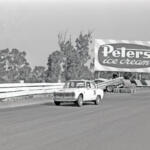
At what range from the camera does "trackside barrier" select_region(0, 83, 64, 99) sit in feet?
77.9

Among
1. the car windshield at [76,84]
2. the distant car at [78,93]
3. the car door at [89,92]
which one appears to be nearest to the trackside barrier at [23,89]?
the distant car at [78,93]

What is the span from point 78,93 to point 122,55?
39253 mm

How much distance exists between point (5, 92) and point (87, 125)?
1076 centimetres

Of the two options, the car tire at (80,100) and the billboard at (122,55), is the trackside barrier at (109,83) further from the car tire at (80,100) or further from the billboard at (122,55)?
the car tire at (80,100)

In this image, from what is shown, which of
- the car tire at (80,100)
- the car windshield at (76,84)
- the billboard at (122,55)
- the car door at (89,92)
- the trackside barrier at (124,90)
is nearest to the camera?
the car tire at (80,100)

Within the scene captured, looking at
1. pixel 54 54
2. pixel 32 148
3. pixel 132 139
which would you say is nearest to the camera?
pixel 32 148

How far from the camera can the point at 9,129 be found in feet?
40.3

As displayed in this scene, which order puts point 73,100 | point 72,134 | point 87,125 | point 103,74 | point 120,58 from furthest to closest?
1. point 103,74
2. point 120,58
3. point 73,100
4. point 87,125
5. point 72,134

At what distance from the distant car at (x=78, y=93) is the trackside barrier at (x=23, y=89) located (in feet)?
8.61

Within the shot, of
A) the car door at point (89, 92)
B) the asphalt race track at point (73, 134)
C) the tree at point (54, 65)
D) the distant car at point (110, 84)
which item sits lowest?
the asphalt race track at point (73, 134)

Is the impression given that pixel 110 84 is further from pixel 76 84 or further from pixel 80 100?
pixel 80 100

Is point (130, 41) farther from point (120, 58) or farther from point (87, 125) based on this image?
point (87, 125)

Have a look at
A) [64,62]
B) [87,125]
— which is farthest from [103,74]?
[87,125]

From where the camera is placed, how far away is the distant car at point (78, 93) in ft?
76.4
